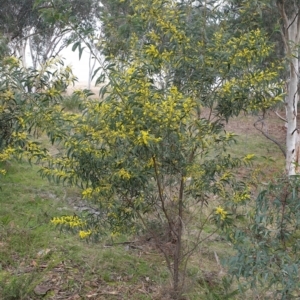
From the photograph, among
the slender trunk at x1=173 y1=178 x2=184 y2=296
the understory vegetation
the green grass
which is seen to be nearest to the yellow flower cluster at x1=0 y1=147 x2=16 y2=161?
the understory vegetation

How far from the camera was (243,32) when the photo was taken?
135 inches

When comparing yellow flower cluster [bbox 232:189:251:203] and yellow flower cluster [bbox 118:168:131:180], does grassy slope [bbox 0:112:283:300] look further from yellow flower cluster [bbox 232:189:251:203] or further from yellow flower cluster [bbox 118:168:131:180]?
yellow flower cluster [bbox 118:168:131:180]

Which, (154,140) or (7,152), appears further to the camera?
(7,152)

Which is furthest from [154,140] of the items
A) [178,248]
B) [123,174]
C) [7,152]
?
[178,248]

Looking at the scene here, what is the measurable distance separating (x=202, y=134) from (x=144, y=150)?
21.5 inches

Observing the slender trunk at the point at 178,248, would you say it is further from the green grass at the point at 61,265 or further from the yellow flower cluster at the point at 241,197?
the yellow flower cluster at the point at 241,197

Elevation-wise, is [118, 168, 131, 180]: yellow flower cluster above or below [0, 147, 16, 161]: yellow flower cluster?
below

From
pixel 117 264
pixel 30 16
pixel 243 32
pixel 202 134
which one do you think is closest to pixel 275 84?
pixel 243 32

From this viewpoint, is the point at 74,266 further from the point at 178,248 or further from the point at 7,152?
the point at 7,152

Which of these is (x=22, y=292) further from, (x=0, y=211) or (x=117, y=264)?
(x=0, y=211)

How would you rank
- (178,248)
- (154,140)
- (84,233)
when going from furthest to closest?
(178,248) → (84,233) → (154,140)

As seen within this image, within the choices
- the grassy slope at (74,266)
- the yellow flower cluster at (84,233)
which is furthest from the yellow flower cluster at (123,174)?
the grassy slope at (74,266)

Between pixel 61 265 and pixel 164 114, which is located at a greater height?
pixel 164 114

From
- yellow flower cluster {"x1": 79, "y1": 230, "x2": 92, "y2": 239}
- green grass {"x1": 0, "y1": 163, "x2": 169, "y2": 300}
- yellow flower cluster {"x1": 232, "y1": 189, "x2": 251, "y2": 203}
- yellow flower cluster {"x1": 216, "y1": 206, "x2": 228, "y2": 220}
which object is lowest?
green grass {"x1": 0, "y1": 163, "x2": 169, "y2": 300}
